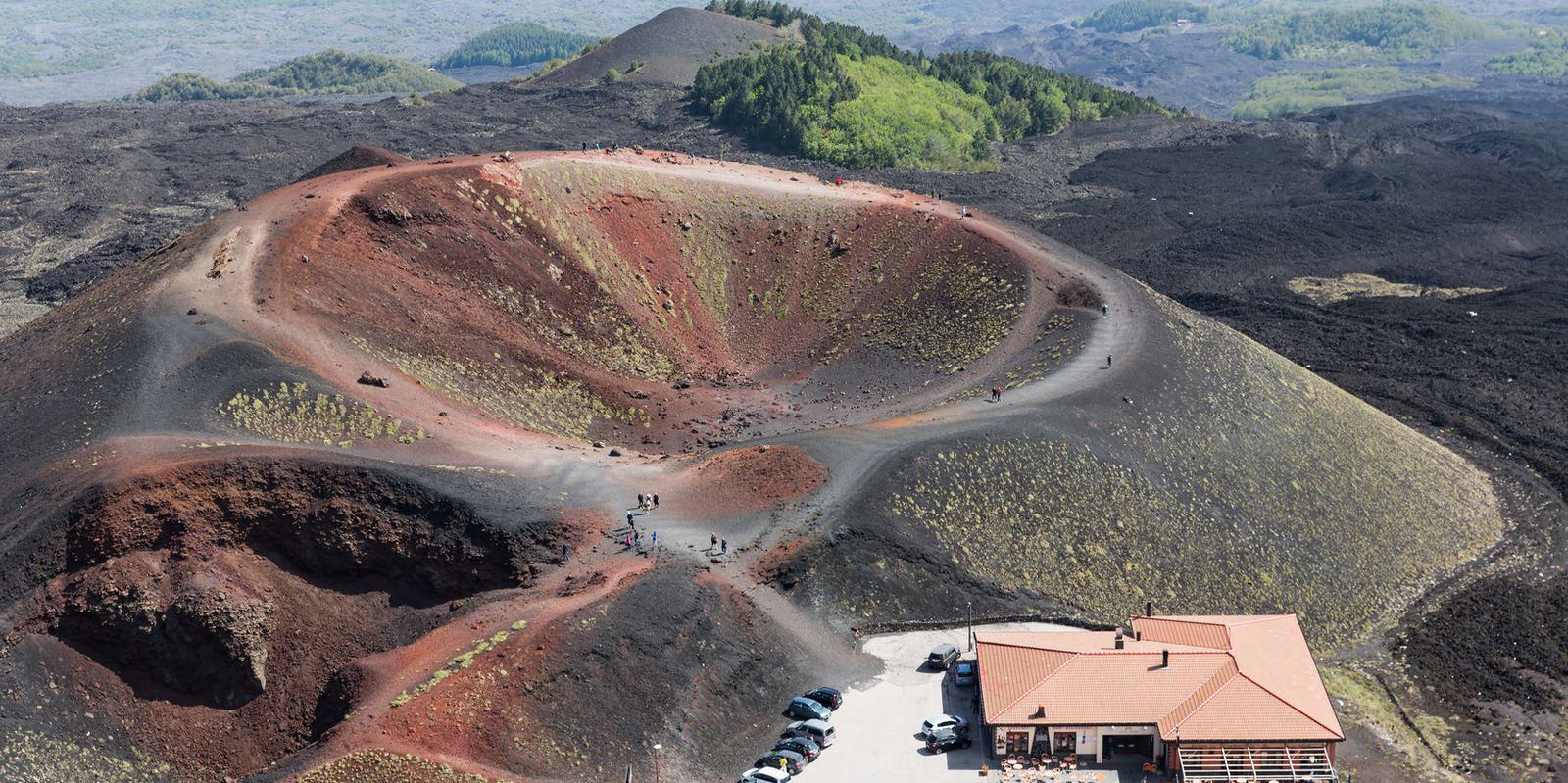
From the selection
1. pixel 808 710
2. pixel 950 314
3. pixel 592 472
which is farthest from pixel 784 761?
pixel 950 314

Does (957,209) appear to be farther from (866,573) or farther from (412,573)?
(412,573)

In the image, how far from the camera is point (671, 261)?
9788cm

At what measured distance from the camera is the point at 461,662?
52.9 metres

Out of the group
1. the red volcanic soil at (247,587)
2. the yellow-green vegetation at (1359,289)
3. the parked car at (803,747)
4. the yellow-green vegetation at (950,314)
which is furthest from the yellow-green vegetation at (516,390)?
the yellow-green vegetation at (1359,289)

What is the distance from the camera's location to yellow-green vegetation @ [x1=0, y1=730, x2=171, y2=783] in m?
50.0

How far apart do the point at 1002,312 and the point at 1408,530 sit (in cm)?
2558

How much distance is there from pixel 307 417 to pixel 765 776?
27.5 metres

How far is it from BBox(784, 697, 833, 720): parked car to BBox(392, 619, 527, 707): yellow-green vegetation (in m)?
10.4

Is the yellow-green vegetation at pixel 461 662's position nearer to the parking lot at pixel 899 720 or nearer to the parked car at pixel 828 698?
the parked car at pixel 828 698

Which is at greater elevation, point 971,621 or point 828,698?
point 971,621

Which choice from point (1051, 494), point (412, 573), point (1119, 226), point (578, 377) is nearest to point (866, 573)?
point (1051, 494)

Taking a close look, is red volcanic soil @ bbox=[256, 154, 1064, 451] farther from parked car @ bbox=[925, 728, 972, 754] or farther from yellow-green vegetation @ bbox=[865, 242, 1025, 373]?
parked car @ bbox=[925, 728, 972, 754]

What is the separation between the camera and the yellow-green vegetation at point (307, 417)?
63281mm

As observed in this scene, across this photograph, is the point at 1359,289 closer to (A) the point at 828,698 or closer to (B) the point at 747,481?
(B) the point at 747,481
